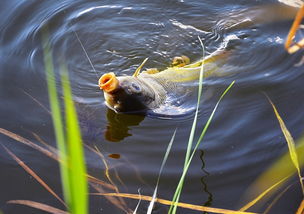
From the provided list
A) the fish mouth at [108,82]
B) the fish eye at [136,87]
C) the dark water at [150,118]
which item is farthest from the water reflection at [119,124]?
the fish mouth at [108,82]

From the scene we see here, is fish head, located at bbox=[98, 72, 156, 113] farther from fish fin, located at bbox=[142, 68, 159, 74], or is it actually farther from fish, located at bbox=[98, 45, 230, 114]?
fish fin, located at bbox=[142, 68, 159, 74]

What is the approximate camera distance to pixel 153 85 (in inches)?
171

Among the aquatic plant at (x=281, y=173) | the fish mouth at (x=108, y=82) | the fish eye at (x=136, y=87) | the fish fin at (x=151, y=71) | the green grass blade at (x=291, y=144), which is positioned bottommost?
the aquatic plant at (x=281, y=173)

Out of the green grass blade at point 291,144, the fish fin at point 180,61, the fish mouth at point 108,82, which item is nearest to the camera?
the green grass blade at point 291,144

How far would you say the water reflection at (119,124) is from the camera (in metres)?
4.06

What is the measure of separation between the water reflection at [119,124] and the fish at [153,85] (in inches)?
2.4

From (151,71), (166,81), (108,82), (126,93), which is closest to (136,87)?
(126,93)

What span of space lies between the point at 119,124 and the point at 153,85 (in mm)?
481

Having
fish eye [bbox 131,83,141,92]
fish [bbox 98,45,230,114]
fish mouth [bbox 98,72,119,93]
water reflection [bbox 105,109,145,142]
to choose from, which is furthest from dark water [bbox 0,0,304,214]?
fish mouth [bbox 98,72,119,93]

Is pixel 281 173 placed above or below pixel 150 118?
below

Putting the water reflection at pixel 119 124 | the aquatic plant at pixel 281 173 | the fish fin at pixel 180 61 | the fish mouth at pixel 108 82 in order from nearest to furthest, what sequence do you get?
the aquatic plant at pixel 281 173 < the fish mouth at pixel 108 82 < the water reflection at pixel 119 124 < the fish fin at pixel 180 61

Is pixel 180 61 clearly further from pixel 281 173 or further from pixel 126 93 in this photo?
pixel 281 173

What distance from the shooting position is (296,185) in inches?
133

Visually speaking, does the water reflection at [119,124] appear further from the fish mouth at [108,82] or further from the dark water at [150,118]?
the fish mouth at [108,82]
